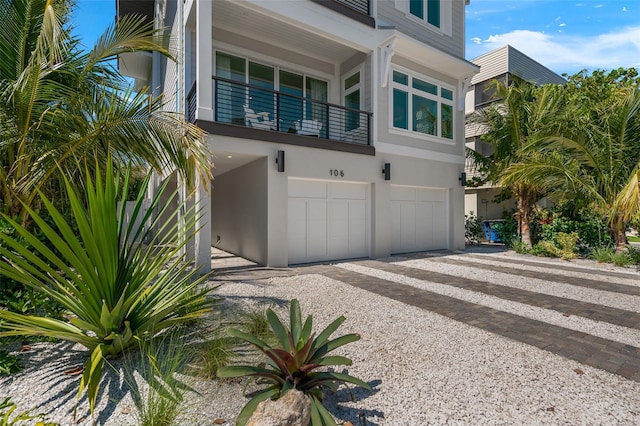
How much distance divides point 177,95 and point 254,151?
376cm

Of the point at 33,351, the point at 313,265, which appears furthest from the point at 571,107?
the point at 33,351

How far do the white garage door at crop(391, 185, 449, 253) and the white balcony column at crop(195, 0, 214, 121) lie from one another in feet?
22.4

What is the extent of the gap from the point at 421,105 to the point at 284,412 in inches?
472

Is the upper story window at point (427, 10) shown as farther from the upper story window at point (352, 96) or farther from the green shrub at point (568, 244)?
the green shrub at point (568, 244)

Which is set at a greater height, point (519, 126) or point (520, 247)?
point (519, 126)

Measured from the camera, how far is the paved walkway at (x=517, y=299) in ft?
12.7

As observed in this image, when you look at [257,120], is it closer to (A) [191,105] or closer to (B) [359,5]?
(A) [191,105]

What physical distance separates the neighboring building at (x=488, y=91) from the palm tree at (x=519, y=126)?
6985 millimetres

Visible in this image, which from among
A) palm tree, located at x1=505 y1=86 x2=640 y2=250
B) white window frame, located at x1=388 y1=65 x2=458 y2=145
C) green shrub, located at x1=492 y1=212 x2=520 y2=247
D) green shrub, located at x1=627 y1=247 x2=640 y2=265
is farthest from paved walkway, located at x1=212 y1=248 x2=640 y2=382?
white window frame, located at x1=388 y1=65 x2=458 y2=145

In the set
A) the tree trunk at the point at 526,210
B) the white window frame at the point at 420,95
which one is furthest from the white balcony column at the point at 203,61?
the tree trunk at the point at 526,210

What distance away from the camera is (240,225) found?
1116cm

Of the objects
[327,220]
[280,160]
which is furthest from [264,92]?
[327,220]

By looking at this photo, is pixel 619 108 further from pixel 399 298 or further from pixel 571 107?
pixel 399 298

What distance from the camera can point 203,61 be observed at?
313 inches
